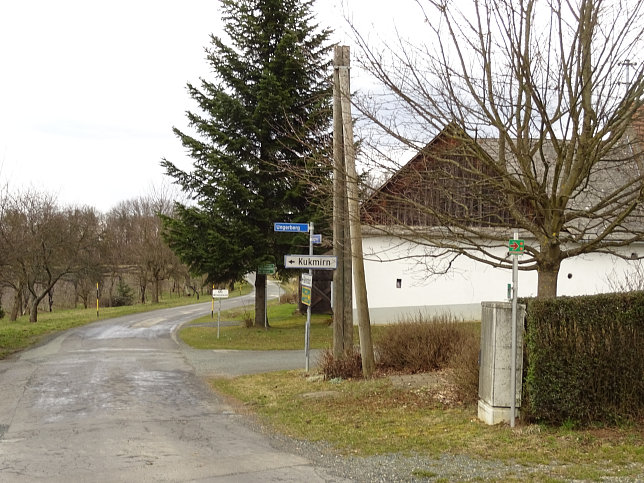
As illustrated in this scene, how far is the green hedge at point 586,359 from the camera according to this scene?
304 inches

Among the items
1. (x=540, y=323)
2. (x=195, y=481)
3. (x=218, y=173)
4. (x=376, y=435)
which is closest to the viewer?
(x=195, y=481)

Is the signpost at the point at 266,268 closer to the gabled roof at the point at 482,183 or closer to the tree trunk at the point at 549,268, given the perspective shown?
the gabled roof at the point at 482,183

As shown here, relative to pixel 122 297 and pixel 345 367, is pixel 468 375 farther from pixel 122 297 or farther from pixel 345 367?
pixel 122 297

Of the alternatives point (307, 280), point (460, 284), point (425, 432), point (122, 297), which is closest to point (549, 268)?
point (425, 432)

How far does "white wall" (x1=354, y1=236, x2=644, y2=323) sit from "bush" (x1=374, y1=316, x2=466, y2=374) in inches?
487

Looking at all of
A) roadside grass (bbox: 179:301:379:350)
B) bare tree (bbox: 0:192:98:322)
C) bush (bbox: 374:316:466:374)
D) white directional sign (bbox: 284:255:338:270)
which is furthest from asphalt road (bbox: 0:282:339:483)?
bare tree (bbox: 0:192:98:322)

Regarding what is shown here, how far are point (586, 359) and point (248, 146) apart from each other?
17.7 meters

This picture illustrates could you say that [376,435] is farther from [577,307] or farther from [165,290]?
[165,290]

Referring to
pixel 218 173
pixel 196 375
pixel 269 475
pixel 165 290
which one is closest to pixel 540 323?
pixel 269 475

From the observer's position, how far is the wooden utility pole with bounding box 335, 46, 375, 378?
1094cm

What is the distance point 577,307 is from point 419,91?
3.60 metres

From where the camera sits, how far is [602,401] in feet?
25.6

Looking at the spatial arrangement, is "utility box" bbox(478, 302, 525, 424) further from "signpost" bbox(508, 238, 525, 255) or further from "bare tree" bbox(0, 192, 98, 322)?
"bare tree" bbox(0, 192, 98, 322)

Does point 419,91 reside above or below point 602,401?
above
